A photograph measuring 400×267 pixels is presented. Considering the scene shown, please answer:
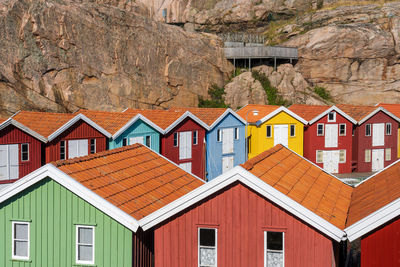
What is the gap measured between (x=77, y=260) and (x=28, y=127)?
18.8 meters

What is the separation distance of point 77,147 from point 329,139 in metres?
24.5

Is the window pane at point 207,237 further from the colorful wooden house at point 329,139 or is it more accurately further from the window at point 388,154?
the window at point 388,154

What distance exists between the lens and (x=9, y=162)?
29.1 metres

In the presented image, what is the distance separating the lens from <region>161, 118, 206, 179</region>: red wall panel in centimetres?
3634

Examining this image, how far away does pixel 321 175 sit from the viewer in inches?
656

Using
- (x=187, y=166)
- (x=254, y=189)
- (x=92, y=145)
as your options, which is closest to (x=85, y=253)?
(x=254, y=189)

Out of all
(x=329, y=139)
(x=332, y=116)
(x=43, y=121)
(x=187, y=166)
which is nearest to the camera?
(x=43, y=121)

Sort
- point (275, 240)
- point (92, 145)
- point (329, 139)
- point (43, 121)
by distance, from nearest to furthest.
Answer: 1. point (275, 240)
2. point (43, 121)
3. point (92, 145)
4. point (329, 139)

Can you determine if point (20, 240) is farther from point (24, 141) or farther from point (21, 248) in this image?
point (24, 141)

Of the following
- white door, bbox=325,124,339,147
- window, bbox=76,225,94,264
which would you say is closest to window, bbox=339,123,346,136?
white door, bbox=325,124,339,147

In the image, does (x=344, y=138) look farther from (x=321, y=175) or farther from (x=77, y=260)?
(x=77, y=260)

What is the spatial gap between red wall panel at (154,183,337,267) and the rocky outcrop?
134 ft

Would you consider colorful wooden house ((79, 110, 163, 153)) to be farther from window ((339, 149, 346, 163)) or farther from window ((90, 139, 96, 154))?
window ((339, 149, 346, 163))

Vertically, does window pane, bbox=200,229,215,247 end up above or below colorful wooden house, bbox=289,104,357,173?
below
